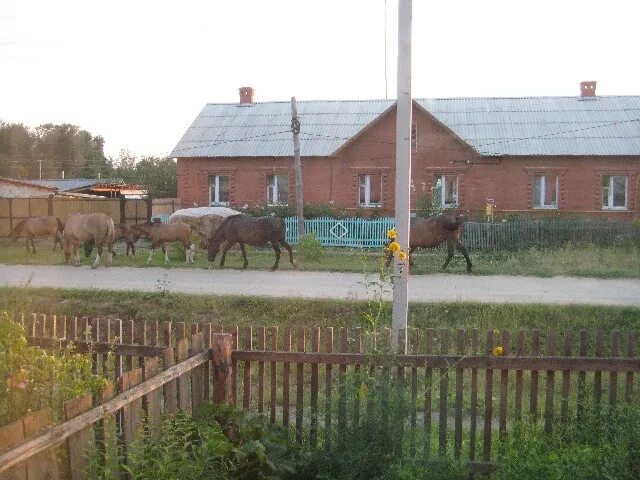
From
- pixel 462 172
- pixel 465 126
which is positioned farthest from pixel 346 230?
pixel 465 126

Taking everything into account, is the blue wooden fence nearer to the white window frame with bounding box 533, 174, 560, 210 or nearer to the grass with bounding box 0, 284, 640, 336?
the white window frame with bounding box 533, 174, 560, 210

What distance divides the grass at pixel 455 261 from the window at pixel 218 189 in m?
9.48

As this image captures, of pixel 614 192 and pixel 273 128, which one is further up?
pixel 273 128

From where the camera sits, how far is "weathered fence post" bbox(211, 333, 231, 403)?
21.6ft

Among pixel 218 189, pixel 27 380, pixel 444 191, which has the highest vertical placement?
pixel 218 189

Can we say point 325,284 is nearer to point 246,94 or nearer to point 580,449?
point 580,449

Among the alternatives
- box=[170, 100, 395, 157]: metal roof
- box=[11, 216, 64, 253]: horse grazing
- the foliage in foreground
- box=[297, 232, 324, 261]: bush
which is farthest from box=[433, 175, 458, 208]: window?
the foliage in foreground

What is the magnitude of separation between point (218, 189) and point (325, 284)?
20908 millimetres

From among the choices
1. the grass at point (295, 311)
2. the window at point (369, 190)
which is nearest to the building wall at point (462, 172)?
the window at point (369, 190)

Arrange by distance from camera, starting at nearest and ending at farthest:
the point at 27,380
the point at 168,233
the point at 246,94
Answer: the point at 27,380
the point at 168,233
the point at 246,94

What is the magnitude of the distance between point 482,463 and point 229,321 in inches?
353

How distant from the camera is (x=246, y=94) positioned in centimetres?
4234

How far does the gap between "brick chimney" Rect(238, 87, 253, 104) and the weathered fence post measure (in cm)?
3683

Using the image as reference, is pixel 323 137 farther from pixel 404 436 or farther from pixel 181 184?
pixel 404 436
